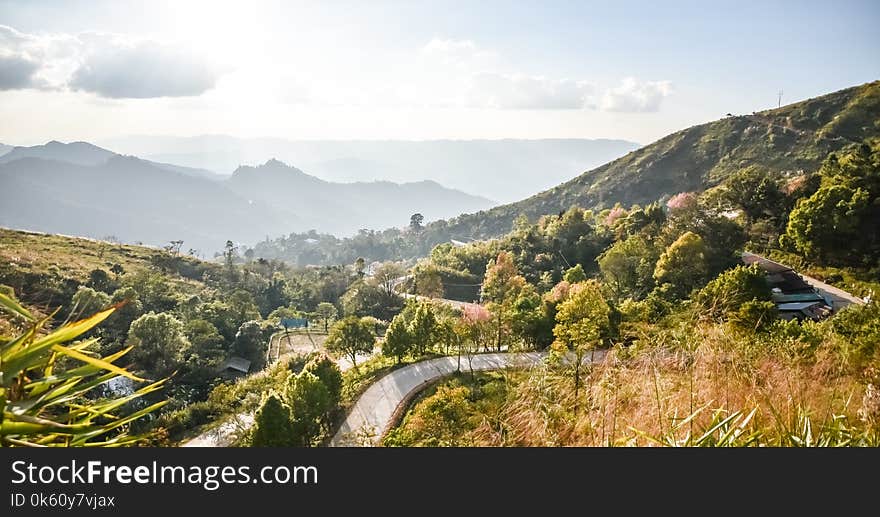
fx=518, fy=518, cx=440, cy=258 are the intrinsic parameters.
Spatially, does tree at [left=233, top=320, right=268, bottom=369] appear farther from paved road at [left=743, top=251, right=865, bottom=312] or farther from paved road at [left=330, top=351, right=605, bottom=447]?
paved road at [left=743, top=251, right=865, bottom=312]

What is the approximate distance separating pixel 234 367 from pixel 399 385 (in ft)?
43.9

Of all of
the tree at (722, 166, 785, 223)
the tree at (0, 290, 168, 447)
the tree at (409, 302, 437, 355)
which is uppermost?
the tree at (722, 166, 785, 223)

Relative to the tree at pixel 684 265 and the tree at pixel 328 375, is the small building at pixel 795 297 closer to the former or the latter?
the tree at pixel 684 265

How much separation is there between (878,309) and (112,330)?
2496cm

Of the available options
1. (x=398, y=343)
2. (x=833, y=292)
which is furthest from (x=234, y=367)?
(x=833, y=292)

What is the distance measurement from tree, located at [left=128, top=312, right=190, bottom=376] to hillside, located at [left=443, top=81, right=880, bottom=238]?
36.9 metres

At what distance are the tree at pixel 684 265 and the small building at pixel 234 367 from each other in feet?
57.7

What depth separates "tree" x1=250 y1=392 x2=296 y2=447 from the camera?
330 inches

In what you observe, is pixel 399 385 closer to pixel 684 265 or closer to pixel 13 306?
pixel 684 265

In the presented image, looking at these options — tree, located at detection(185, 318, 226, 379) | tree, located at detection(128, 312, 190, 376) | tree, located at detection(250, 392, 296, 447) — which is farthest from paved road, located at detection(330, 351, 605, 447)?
tree, located at detection(185, 318, 226, 379)

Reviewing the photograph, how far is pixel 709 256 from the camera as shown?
51.2 feet

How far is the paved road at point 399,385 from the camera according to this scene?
9992 millimetres

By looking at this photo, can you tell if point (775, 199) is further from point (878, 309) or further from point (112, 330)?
point (112, 330)

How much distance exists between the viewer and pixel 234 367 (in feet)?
75.6
